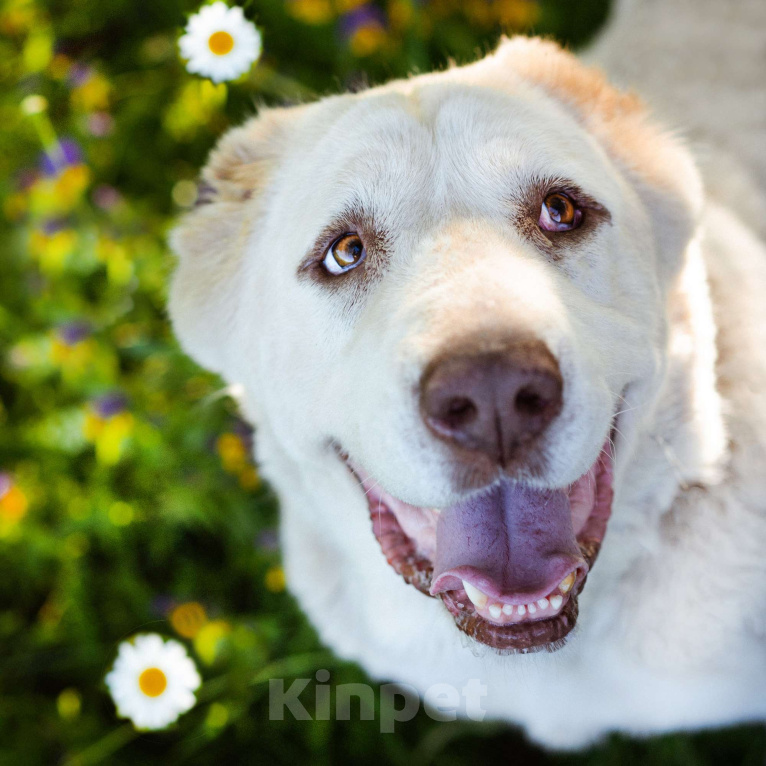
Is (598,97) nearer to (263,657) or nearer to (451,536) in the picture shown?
(451,536)

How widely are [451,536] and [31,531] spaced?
7.53 feet

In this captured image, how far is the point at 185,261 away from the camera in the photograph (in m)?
2.39

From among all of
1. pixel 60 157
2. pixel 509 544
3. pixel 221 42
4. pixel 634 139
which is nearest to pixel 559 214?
pixel 634 139

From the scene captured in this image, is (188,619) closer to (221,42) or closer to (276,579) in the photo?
(276,579)

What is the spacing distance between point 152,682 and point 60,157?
99.5 inches

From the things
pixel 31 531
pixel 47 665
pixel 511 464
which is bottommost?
pixel 47 665

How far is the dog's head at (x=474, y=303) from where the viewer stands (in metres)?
1.46

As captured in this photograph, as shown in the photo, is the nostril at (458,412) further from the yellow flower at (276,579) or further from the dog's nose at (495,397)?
the yellow flower at (276,579)

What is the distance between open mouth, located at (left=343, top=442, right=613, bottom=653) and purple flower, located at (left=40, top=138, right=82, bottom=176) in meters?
2.52

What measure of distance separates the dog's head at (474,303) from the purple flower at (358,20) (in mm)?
1773

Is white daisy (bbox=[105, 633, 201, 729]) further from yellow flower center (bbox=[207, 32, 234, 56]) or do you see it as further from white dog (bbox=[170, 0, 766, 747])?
yellow flower center (bbox=[207, 32, 234, 56])

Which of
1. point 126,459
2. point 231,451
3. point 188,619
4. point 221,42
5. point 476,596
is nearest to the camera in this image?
point 476,596

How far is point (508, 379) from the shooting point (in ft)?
4.44

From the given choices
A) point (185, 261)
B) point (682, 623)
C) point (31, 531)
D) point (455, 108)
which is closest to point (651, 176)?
point (455, 108)
